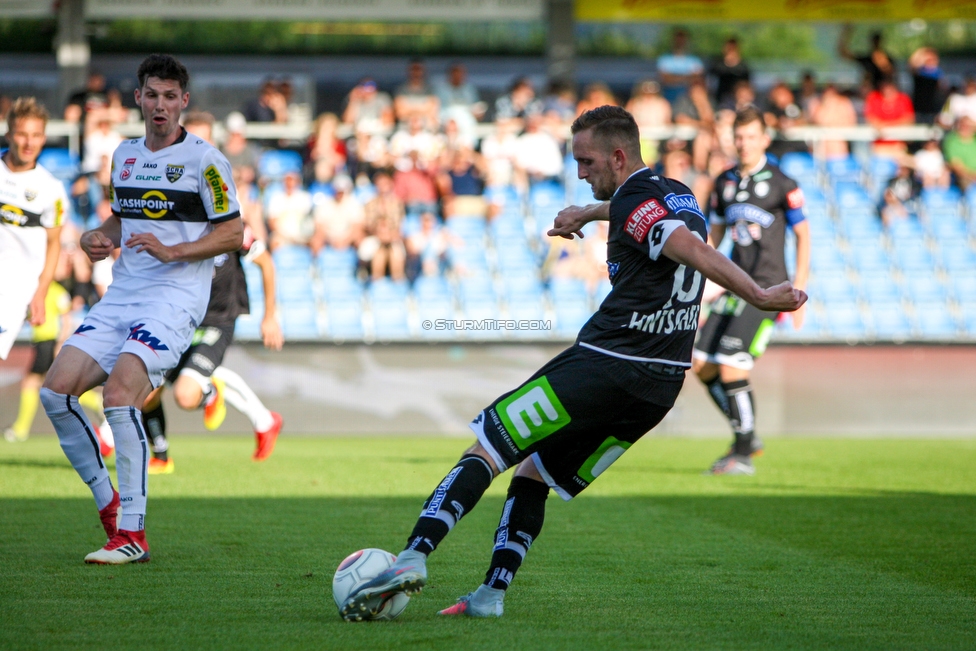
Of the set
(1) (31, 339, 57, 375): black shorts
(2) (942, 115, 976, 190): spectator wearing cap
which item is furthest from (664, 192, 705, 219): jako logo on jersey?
(2) (942, 115, 976, 190): spectator wearing cap

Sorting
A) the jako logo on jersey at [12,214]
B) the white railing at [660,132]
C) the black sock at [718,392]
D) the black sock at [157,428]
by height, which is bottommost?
the black sock at [157,428]

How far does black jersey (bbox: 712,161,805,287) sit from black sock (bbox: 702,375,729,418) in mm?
868

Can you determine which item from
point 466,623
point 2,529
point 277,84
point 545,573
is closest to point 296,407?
point 277,84

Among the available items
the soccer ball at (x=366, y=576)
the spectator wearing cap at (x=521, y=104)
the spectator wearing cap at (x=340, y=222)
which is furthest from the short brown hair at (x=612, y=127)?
the spectator wearing cap at (x=521, y=104)

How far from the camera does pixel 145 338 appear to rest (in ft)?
17.7

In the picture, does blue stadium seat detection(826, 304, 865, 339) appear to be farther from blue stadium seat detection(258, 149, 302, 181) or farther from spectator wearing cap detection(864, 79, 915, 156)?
blue stadium seat detection(258, 149, 302, 181)

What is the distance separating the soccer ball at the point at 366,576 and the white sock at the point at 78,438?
1915 millimetres

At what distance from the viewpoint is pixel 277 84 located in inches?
706

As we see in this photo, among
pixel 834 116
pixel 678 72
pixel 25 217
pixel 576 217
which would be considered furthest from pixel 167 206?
pixel 834 116

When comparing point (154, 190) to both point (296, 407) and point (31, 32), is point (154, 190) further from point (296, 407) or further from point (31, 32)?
point (31, 32)

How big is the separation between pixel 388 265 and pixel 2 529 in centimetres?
937

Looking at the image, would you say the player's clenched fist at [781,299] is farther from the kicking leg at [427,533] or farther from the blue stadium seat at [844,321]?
the blue stadium seat at [844,321]

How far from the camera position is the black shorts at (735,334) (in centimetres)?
924

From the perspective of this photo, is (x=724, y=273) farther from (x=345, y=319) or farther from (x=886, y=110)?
(x=886, y=110)
